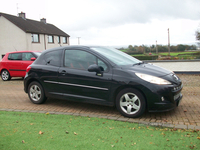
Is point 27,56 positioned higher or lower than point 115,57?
higher

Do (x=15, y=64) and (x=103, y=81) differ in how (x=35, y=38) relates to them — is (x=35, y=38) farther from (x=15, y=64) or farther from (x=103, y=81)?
(x=103, y=81)

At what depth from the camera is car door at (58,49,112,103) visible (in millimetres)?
5355

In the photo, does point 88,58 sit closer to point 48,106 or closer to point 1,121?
point 48,106

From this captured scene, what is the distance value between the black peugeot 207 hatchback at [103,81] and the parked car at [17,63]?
6264mm

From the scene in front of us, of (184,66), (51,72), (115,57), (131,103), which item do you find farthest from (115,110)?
(184,66)

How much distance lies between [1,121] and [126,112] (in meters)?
2.85

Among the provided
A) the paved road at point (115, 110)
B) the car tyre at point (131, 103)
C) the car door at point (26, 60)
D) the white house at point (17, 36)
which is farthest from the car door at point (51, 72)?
the white house at point (17, 36)

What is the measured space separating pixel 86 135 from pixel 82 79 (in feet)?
6.01

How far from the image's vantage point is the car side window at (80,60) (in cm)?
562

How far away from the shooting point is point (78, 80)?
224 inches

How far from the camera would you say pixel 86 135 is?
13.4 ft

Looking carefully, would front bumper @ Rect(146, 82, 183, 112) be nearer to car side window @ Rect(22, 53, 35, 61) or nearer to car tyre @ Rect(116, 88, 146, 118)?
car tyre @ Rect(116, 88, 146, 118)

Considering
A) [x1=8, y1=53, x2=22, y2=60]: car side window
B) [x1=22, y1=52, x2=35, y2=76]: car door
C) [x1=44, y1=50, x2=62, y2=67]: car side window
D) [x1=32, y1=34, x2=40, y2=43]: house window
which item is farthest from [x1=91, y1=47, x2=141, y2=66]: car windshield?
[x1=32, y1=34, x2=40, y2=43]: house window

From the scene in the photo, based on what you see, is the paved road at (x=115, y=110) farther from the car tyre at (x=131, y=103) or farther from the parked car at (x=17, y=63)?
the parked car at (x=17, y=63)
